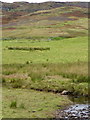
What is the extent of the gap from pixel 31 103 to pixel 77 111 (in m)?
3.40

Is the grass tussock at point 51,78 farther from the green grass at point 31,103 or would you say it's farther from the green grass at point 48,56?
the green grass at point 48,56

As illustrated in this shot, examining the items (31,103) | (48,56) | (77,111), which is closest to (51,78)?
(31,103)

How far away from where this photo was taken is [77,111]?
1836 centimetres

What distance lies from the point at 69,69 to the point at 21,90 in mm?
7943

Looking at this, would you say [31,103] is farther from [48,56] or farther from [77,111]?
[48,56]

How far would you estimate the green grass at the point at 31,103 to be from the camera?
697 inches

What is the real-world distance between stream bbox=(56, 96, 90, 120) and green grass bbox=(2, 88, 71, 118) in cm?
50

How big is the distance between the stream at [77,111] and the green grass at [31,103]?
19.9 inches

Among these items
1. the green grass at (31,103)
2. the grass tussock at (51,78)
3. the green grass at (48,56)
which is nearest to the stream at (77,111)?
the green grass at (31,103)

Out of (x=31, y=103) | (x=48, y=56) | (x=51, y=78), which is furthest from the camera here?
(x=48, y=56)

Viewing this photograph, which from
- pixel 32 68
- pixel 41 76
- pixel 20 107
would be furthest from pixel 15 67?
pixel 20 107

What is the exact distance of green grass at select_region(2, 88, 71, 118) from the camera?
17.7m

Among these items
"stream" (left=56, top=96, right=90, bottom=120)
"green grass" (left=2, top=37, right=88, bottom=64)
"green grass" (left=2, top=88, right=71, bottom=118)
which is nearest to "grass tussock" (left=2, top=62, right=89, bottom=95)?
"green grass" (left=2, top=88, right=71, bottom=118)

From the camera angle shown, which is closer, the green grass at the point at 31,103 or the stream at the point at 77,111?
the stream at the point at 77,111
